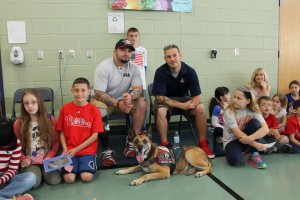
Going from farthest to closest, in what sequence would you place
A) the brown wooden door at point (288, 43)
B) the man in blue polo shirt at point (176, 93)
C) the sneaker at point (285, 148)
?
the brown wooden door at point (288, 43)
the sneaker at point (285, 148)
the man in blue polo shirt at point (176, 93)

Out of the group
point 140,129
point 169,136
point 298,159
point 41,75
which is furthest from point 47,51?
point 298,159

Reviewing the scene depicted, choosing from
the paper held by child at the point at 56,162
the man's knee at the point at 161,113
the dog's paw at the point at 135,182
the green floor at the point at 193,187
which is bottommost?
the green floor at the point at 193,187

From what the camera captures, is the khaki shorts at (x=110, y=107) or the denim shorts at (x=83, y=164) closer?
the denim shorts at (x=83, y=164)

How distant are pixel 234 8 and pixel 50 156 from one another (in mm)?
3820

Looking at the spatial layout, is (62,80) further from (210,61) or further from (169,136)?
(210,61)

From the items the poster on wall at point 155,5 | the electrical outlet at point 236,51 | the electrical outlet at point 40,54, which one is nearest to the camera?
the electrical outlet at point 40,54

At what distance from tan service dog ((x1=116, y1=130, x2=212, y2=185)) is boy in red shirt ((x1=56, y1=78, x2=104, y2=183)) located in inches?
14.3

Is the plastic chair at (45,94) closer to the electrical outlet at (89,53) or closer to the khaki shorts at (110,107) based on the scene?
the electrical outlet at (89,53)

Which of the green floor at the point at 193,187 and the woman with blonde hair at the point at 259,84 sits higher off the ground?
the woman with blonde hair at the point at 259,84

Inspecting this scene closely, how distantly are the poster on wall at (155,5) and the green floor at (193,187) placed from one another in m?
2.54

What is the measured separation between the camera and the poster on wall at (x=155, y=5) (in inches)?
163

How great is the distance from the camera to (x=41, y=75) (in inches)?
161

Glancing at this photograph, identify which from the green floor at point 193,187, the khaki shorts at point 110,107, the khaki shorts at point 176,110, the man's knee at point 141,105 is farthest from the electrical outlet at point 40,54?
the green floor at point 193,187

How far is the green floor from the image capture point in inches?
87.1
